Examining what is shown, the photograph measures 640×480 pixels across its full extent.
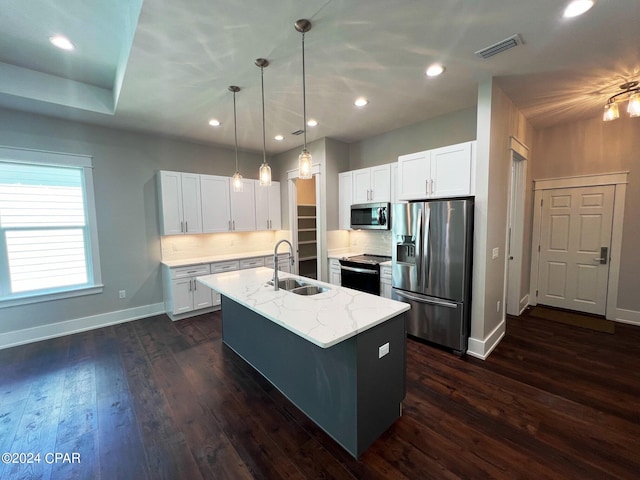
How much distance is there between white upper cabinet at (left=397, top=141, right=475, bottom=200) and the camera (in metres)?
→ 2.89

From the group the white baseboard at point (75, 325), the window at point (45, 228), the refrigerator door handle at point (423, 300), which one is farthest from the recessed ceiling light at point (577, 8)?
the white baseboard at point (75, 325)

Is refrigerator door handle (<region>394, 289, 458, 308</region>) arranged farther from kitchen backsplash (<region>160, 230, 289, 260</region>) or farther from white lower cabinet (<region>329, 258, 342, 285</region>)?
kitchen backsplash (<region>160, 230, 289, 260</region>)

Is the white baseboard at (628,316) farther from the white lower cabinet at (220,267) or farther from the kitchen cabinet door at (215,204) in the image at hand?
the kitchen cabinet door at (215,204)

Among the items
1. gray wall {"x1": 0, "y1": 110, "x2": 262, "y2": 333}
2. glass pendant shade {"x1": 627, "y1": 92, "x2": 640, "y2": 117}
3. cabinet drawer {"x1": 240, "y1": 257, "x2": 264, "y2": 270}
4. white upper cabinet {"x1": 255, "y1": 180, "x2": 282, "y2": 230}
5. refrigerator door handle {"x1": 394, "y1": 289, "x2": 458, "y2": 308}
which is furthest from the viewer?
white upper cabinet {"x1": 255, "y1": 180, "x2": 282, "y2": 230}

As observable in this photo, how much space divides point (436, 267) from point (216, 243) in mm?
3821

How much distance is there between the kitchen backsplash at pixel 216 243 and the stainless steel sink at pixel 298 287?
266cm

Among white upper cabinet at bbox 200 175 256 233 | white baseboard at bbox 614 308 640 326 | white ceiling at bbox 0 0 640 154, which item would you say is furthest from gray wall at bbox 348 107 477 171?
white baseboard at bbox 614 308 640 326

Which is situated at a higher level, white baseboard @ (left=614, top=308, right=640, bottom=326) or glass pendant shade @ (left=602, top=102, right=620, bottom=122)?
glass pendant shade @ (left=602, top=102, right=620, bottom=122)

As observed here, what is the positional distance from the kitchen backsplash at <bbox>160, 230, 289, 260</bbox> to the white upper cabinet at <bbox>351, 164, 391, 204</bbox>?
181 cm

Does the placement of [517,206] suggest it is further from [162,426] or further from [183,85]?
[162,426]

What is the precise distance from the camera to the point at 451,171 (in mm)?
Answer: 3014

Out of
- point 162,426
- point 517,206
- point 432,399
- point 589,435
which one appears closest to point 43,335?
point 162,426

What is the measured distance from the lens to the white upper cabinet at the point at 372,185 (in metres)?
4.05

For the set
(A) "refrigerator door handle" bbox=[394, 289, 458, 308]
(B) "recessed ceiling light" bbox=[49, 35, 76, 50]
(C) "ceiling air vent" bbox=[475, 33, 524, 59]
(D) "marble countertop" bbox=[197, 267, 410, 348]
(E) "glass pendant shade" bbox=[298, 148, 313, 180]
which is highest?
(B) "recessed ceiling light" bbox=[49, 35, 76, 50]
